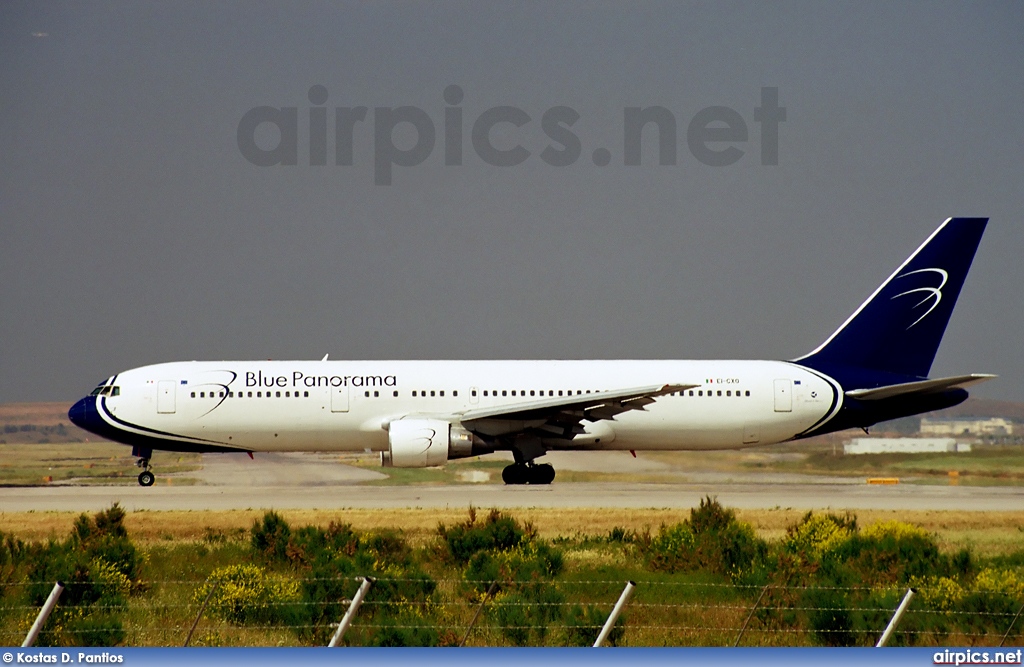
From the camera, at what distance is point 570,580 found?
51.4ft

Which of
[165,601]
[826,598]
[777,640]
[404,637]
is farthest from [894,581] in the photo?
[165,601]

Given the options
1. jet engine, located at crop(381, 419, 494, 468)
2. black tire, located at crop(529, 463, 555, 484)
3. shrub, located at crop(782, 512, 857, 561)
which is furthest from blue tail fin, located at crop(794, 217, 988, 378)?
shrub, located at crop(782, 512, 857, 561)

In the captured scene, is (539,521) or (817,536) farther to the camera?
(539,521)

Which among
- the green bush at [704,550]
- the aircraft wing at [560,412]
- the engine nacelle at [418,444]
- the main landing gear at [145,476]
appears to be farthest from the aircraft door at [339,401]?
the green bush at [704,550]

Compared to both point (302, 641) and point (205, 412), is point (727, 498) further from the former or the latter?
point (302, 641)

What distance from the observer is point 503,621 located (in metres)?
12.3

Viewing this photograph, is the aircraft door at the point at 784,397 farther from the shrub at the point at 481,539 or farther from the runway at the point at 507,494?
the shrub at the point at 481,539

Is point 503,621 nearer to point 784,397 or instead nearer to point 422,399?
point 422,399

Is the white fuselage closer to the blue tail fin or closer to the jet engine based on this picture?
the jet engine

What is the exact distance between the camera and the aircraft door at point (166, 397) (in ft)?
96.2

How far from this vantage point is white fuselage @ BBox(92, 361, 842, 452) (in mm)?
Result: 29312

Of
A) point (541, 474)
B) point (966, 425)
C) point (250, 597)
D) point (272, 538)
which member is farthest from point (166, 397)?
point (966, 425)

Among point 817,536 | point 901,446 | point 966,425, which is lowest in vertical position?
point 966,425

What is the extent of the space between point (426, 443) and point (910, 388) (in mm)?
12120
